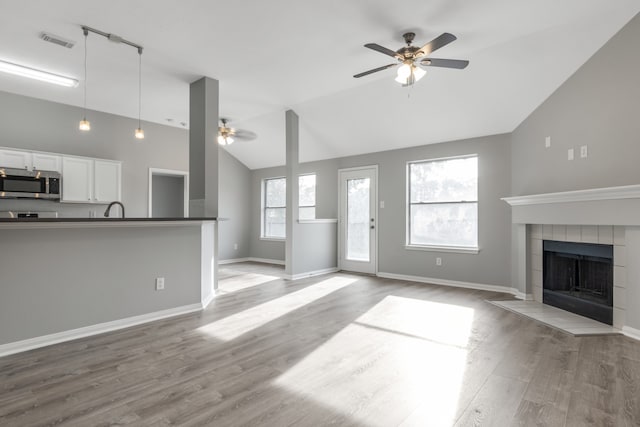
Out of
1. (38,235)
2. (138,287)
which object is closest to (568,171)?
(138,287)

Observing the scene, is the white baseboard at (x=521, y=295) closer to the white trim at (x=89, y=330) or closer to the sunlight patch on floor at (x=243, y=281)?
the sunlight patch on floor at (x=243, y=281)

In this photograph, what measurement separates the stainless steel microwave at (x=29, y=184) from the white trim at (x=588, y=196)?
6.72 m

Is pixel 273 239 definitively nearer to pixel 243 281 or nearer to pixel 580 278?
pixel 243 281

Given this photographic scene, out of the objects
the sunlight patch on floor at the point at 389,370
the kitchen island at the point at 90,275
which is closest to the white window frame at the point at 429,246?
the sunlight patch on floor at the point at 389,370

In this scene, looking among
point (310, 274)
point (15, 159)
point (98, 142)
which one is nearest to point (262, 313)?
point (310, 274)

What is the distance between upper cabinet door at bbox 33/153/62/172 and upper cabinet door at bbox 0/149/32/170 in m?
0.08

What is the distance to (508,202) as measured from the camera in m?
4.79

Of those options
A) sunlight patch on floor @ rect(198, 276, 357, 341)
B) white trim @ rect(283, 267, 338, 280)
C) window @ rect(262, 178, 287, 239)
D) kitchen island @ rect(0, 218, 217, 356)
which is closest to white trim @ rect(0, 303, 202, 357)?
kitchen island @ rect(0, 218, 217, 356)

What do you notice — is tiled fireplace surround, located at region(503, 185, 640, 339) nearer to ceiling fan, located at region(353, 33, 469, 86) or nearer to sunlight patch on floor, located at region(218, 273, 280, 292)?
ceiling fan, located at region(353, 33, 469, 86)

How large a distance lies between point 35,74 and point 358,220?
17.8ft

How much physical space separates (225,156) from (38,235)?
570 cm

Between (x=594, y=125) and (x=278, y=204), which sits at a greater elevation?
(x=594, y=125)

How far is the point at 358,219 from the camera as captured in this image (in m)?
6.85

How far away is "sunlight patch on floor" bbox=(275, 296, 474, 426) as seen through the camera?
199 cm
